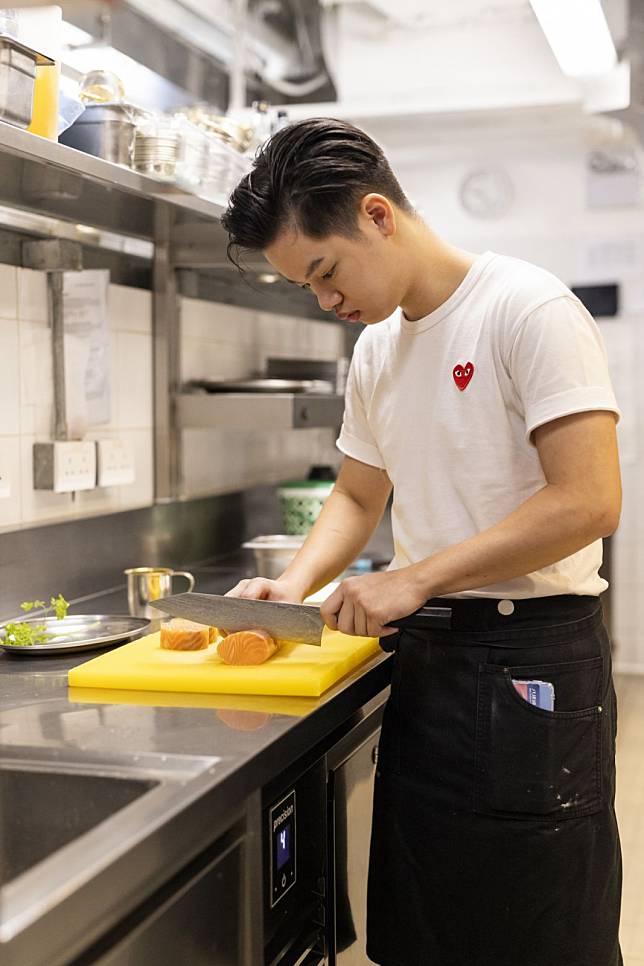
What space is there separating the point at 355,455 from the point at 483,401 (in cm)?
36

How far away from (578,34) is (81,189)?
1854 mm

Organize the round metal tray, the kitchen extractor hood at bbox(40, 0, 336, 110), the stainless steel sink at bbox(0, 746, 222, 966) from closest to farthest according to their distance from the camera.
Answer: the stainless steel sink at bbox(0, 746, 222, 966)
the round metal tray
the kitchen extractor hood at bbox(40, 0, 336, 110)

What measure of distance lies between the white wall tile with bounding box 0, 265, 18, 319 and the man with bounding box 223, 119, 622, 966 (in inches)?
27.0

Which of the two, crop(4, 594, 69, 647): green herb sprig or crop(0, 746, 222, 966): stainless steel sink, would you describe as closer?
crop(0, 746, 222, 966): stainless steel sink

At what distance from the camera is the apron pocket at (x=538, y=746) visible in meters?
1.57

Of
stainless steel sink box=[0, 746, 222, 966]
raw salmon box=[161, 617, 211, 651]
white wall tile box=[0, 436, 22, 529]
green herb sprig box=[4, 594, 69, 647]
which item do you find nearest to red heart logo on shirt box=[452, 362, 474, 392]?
raw salmon box=[161, 617, 211, 651]

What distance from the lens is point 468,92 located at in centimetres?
435

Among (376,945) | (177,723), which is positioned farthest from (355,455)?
(376,945)

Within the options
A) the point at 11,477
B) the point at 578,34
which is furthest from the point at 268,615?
the point at 578,34

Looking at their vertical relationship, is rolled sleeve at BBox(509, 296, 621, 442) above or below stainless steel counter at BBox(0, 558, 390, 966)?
above

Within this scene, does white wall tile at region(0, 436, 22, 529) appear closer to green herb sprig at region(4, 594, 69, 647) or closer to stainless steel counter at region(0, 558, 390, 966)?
green herb sprig at region(4, 594, 69, 647)

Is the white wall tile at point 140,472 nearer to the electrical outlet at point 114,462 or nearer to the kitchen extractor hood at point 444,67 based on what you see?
the electrical outlet at point 114,462

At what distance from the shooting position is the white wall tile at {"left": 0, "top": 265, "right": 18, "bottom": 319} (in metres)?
2.15

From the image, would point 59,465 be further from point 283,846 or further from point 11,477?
point 283,846
